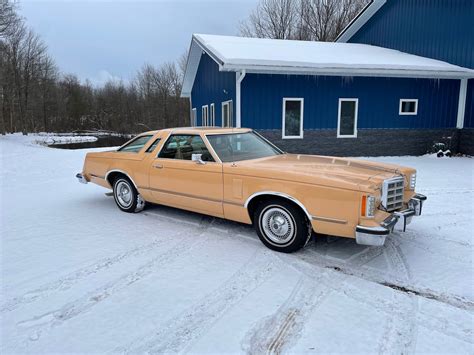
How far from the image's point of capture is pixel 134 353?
2449mm

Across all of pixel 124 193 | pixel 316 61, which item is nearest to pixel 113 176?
pixel 124 193

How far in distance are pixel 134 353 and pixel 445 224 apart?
4896 mm

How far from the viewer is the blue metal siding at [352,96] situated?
42.1ft

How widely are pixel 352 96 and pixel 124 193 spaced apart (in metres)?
10.8

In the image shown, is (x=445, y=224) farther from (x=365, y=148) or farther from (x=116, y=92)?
(x=116, y=92)

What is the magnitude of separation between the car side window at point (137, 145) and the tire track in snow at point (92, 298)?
2.29 metres

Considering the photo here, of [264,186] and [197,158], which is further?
[197,158]

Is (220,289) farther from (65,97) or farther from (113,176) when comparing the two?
(65,97)

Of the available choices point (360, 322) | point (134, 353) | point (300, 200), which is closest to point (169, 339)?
point (134, 353)

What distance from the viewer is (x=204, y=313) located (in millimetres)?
2943

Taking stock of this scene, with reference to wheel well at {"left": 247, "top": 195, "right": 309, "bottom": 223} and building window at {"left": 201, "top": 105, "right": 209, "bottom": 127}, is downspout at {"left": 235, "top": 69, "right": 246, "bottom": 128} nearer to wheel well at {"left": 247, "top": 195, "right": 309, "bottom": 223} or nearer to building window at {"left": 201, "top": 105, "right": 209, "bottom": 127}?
building window at {"left": 201, "top": 105, "right": 209, "bottom": 127}

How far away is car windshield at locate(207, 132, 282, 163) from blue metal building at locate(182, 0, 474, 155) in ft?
23.1

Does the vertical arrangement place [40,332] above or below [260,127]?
→ below

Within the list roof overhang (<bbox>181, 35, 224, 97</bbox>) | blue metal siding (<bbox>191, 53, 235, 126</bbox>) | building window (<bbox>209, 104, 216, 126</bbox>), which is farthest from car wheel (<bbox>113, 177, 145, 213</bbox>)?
building window (<bbox>209, 104, 216, 126</bbox>)
